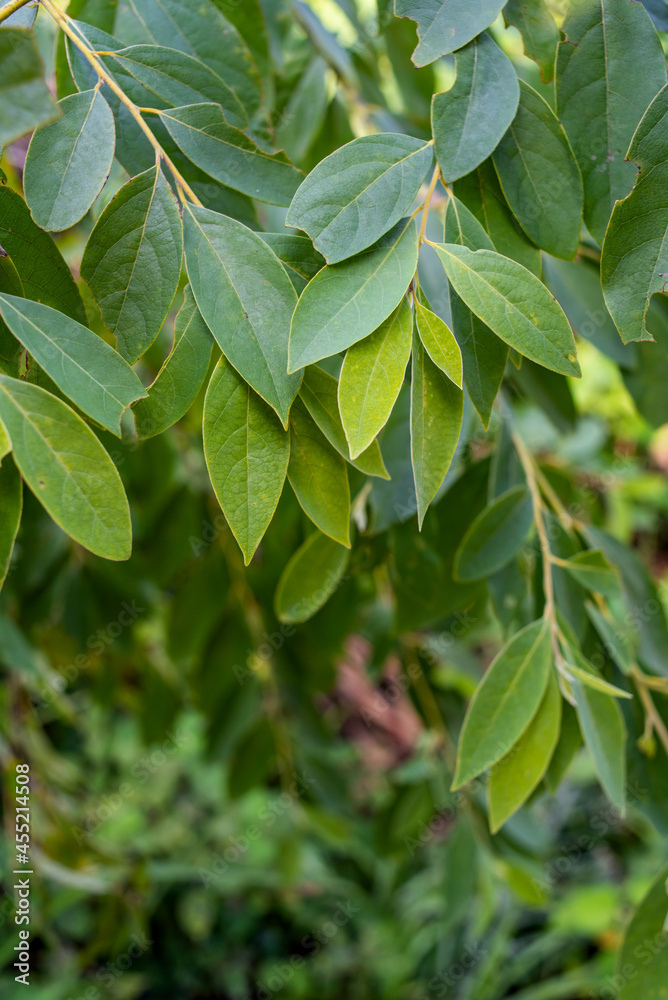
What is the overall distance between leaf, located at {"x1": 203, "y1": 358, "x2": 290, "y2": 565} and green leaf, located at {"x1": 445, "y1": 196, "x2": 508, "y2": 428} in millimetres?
114

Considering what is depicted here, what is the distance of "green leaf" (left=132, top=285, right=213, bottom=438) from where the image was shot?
0.39 metres

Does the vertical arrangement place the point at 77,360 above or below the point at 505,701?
above

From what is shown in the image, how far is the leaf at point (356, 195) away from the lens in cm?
A: 38

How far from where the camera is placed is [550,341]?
Answer: 15.3 inches

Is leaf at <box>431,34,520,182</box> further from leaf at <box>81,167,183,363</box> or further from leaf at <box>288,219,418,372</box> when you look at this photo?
leaf at <box>81,167,183,363</box>

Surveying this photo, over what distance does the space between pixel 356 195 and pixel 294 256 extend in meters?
0.05

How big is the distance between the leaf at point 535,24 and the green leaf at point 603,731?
0.41 metres

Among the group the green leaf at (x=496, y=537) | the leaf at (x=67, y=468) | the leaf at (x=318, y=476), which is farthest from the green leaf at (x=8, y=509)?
the green leaf at (x=496, y=537)

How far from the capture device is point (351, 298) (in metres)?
0.38

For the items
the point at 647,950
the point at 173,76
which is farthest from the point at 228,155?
the point at 647,950

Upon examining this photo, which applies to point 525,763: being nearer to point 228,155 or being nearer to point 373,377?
point 373,377

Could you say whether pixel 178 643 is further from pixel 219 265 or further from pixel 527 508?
pixel 219 265

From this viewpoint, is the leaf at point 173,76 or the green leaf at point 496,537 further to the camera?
the green leaf at point 496,537

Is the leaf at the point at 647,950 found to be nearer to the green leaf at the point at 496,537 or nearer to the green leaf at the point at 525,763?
the green leaf at the point at 525,763
